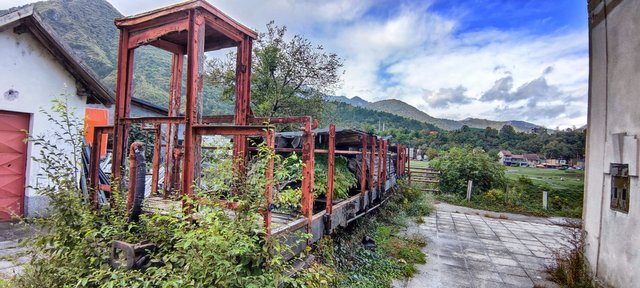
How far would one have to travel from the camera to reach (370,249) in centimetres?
518

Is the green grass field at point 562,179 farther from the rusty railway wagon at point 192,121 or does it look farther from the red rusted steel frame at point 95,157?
the red rusted steel frame at point 95,157

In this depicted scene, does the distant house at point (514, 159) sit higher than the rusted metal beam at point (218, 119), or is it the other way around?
the rusted metal beam at point (218, 119)

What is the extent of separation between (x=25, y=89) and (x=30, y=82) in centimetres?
17

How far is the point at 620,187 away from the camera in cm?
352

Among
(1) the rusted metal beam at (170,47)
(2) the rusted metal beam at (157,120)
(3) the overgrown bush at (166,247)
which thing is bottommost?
(3) the overgrown bush at (166,247)

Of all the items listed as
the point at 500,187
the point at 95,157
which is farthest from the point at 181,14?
the point at 500,187

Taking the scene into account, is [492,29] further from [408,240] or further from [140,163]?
[140,163]

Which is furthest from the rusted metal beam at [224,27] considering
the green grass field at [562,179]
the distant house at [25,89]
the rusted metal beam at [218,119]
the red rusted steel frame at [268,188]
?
the green grass field at [562,179]

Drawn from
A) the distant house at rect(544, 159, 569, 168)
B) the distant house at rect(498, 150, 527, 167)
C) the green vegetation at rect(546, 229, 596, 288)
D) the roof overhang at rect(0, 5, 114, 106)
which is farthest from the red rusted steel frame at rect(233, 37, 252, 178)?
the distant house at rect(498, 150, 527, 167)

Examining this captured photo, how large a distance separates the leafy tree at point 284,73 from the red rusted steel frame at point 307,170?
31.4 ft

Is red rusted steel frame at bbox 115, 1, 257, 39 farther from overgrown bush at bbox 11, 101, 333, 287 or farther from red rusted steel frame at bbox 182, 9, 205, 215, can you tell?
overgrown bush at bbox 11, 101, 333, 287

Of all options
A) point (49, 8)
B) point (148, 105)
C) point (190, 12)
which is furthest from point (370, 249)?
point (49, 8)

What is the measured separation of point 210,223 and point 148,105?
1191 cm

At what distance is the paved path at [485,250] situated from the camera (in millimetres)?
4613
